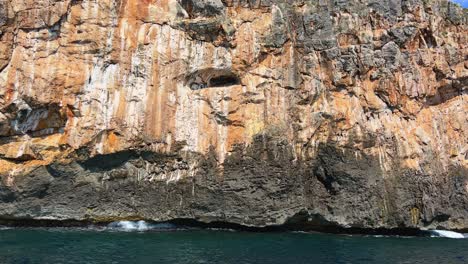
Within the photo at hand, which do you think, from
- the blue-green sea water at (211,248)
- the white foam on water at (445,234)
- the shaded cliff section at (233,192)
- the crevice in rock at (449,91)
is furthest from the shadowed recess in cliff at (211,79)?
the white foam on water at (445,234)

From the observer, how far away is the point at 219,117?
25.0 metres

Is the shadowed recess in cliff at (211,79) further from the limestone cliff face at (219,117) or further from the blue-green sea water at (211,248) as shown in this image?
the blue-green sea water at (211,248)

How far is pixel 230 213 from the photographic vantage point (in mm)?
23656

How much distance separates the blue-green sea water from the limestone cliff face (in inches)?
52.7

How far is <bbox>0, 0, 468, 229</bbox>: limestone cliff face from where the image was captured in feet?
75.9

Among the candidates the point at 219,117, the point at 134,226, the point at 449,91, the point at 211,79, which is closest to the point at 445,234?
the point at 449,91

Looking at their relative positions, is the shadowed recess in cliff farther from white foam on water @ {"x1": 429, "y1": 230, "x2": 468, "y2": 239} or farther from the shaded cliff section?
white foam on water @ {"x1": 429, "y1": 230, "x2": 468, "y2": 239}

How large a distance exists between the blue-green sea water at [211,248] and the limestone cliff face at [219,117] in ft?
4.39

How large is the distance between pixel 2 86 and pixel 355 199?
1921cm

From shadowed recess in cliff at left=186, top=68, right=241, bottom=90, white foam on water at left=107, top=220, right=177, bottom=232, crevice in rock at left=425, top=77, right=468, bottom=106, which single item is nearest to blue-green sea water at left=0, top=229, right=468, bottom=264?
white foam on water at left=107, top=220, right=177, bottom=232

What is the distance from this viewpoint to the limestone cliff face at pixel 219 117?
75.9 ft

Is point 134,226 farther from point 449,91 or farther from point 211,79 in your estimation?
point 449,91

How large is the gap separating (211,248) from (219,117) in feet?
26.5

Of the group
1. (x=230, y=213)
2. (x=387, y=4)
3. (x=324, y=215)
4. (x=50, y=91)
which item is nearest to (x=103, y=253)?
(x=230, y=213)
